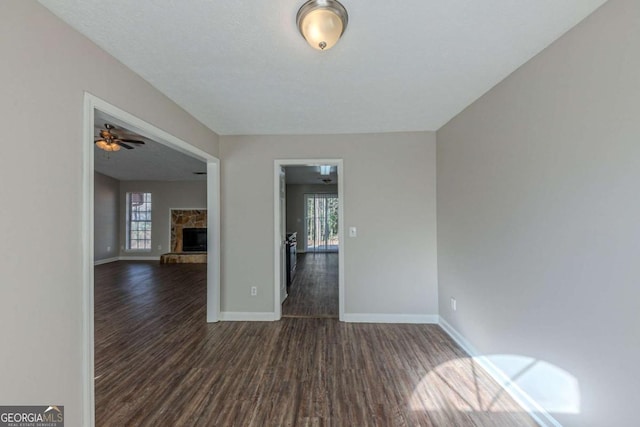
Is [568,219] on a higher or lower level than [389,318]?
higher

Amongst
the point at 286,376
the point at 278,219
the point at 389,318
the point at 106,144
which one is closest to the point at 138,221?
the point at 106,144

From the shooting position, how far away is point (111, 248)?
7773 millimetres

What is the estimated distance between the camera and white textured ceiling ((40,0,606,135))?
1.29 metres

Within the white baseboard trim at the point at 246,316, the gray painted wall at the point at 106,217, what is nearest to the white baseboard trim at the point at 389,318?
the white baseboard trim at the point at 246,316

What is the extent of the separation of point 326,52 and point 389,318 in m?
2.96

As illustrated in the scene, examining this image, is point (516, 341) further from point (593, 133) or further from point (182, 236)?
point (182, 236)

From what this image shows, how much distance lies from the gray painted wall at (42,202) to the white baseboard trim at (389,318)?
2.53 meters

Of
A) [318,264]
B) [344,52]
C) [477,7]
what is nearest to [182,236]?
[318,264]

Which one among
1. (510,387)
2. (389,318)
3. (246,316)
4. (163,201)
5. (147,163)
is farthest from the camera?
(163,201)

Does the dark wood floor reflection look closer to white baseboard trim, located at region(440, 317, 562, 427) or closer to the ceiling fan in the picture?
white baseboard trim, located at region(440, 317, 562, 427)

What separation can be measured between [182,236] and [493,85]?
8.57 m

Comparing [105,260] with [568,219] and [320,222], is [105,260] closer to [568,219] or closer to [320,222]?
[320,222]

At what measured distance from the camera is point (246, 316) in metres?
3.34

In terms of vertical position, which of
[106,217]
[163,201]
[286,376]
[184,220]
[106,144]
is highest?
[106,144]
